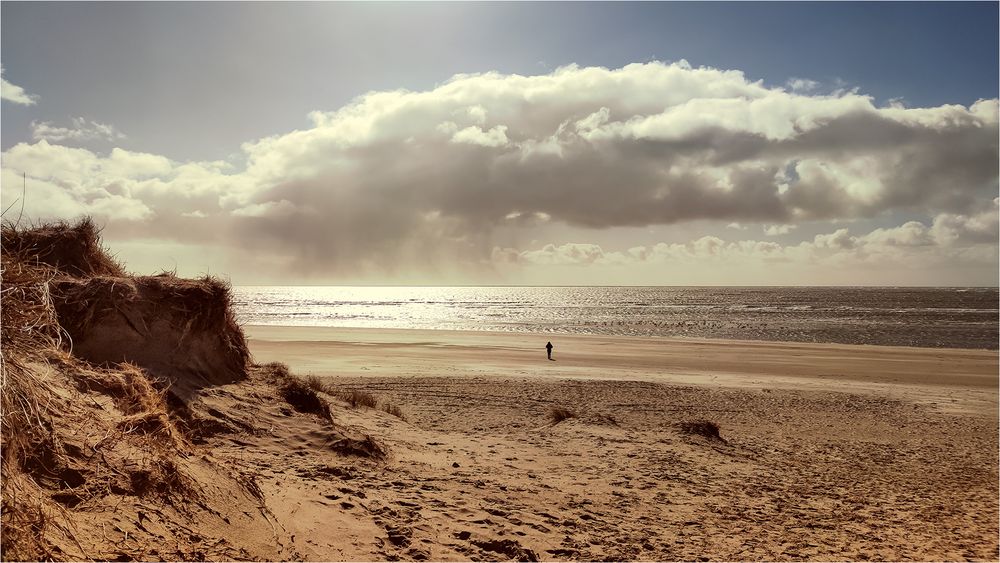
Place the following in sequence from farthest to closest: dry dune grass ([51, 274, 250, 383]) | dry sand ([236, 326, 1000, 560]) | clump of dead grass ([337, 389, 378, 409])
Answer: clump of dead grass ([337, 389, 378, 409]) → dry dune grass ([51, 274, 250, 383]) → dry sand ([236, 326, 1000, 560])

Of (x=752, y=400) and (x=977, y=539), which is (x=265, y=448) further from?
(x=752, y=400)

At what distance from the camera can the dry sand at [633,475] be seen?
21.1 ft

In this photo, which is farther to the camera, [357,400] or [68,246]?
[357,400]

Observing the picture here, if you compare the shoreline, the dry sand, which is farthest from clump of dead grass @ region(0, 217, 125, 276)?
the shoreline

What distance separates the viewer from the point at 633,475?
9.12m

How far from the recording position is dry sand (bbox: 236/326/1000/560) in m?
6.43

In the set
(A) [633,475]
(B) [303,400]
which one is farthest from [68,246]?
(A) [633,475]

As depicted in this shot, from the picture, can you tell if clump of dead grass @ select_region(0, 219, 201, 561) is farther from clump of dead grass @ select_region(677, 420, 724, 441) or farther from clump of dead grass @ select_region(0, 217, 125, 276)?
clump of dead grass @ select_region(677, 420, 724, 441)

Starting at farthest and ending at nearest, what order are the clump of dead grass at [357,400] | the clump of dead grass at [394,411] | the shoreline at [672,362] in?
the shoreline at [672,362] < the clump of dead grass at [394,411] < the clump of dead grass at [357,400]

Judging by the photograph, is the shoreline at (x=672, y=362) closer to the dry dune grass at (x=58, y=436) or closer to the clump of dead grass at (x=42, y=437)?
the dry dune grass at (x=58, y=436)

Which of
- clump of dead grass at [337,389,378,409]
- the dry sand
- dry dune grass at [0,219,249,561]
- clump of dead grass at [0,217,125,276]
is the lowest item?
the dry sand

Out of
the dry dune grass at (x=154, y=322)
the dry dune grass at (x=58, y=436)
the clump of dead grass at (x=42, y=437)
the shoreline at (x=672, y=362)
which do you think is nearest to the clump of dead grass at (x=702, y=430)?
the dry dune grass at (x=154, y=322)

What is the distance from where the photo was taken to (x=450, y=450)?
33.0ft

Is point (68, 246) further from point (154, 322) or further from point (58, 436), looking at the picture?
point (58, 436)
